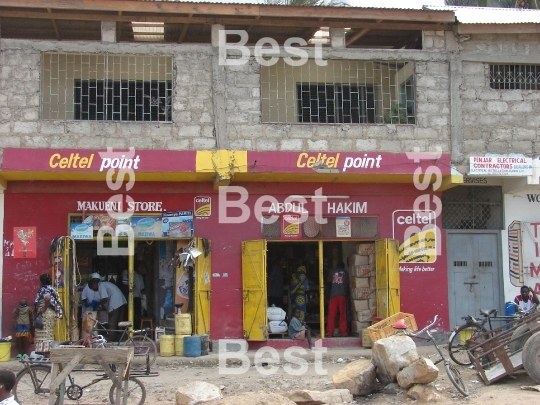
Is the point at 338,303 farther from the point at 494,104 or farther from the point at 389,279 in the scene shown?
the point at 494,104

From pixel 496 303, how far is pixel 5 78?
10.3 meters

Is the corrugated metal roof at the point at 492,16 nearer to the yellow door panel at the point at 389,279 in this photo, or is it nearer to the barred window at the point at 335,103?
the barred window at the point at 335,103

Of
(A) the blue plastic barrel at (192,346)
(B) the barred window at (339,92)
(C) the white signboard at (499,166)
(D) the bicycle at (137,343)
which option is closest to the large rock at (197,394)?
(D) the bicycle at (137,343)

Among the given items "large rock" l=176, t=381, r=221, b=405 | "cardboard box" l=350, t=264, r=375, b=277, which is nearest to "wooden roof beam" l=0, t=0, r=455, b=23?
"cardboard box" l=350, t=264, r=375, b=277

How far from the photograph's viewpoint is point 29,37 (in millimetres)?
13945

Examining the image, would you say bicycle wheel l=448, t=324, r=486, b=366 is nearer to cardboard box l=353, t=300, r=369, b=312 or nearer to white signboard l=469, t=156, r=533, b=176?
cardboard box l=353, t=300, r=369, b=312

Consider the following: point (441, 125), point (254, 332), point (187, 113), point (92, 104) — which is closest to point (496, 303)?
point (441, 125)

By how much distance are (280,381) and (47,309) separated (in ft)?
14.0

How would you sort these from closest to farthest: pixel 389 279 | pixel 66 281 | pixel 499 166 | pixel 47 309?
pixel 47 309, pixel 66 281, pixel 389 279, pixel 499 166

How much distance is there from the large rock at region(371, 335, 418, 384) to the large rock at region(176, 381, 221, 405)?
7.68 feet

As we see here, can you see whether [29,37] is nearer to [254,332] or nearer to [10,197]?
[10,197]

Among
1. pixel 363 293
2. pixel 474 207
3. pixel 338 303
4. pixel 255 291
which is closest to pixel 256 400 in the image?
pixel 255 291

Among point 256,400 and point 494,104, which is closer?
point 256,400

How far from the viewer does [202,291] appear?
44.0ft
